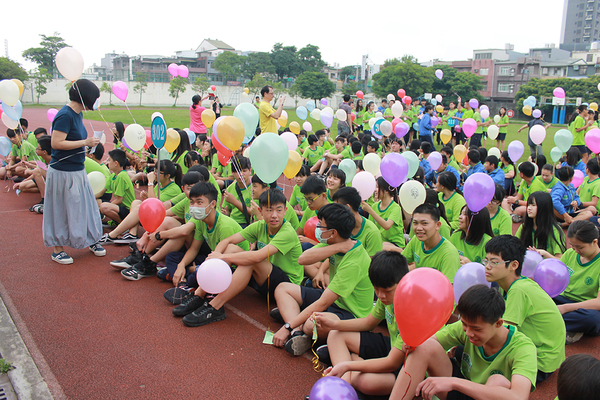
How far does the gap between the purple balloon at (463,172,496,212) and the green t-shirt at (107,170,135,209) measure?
15.5 ft

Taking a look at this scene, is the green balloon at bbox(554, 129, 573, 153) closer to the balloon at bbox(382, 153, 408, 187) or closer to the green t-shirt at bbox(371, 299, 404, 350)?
the balloon at bbox(382, 153, 408, 187)

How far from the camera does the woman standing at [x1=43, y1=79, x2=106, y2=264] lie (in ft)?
15.8

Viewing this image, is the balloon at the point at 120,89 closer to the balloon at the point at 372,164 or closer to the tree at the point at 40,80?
the balloon at the point at 372,164

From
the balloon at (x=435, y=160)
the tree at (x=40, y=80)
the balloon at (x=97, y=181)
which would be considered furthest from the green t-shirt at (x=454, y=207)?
the tree at (x=40, y=80)

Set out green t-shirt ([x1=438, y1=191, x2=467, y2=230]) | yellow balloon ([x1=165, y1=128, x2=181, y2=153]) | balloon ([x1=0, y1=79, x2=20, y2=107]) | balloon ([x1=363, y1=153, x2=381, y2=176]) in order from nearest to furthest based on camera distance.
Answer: green t-shirt ([x1=438, y1=191, x2=467, y2=230])
balloon ([x1=363, y1=153, x2=381, y2=176])
balloon ([x1=0, y1=79, x2=20, y2=107])
yellow balloon ([x1=165, y1=128, x2=181, y2=153])

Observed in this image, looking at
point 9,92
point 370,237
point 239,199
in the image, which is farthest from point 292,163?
point 9,92

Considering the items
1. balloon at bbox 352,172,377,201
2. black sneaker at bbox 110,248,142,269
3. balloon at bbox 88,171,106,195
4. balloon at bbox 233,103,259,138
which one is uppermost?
balloon at bbox 233,103,259,138

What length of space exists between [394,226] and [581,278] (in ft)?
6.03

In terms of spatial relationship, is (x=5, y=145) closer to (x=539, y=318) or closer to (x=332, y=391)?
(x=332, y=391)

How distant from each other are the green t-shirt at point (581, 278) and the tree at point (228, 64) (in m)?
57.9

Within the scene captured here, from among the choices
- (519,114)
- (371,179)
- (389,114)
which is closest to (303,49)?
(519,114)

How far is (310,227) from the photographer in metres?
4.66

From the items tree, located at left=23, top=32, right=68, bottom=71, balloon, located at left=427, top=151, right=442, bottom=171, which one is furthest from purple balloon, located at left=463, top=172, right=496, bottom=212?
tree, located at left=23, top=32, right=68, bottom=71

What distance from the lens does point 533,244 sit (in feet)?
14.4
